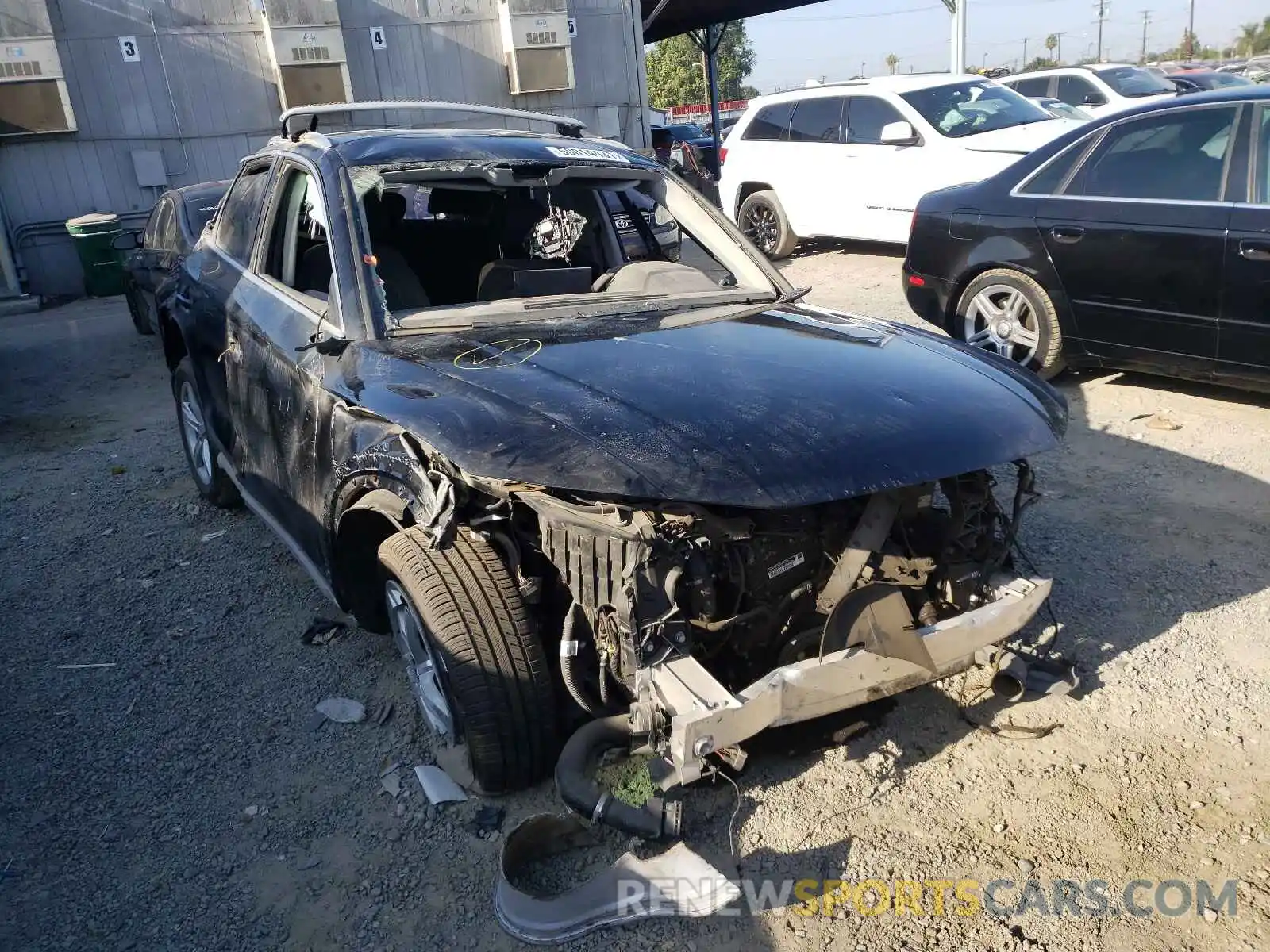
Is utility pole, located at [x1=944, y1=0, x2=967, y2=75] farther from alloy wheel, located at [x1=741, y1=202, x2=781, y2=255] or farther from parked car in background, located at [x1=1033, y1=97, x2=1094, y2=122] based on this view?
alloy wheel, located at [x1=741, y1=202, x2=781, y2=255]

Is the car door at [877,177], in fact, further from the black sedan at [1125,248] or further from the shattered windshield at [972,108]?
the black sedan at [1125,248]

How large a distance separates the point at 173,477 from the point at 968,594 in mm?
4861

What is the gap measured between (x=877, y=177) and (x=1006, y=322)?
470cm

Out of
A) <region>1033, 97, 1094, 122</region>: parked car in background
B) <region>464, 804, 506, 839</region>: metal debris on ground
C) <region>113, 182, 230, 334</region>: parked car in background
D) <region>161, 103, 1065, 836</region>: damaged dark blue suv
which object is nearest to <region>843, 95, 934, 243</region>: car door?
<region>1033, 97, 1094, 122</region>: parked car in background

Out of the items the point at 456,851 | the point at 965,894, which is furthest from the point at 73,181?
the point at 965,894

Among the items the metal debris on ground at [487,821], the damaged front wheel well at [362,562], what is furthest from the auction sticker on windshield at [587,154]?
the metal debris on ground at [487,821]

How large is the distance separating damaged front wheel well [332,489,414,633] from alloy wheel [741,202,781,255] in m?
9.35

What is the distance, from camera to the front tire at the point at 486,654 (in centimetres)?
267

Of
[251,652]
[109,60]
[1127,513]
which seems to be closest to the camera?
[251,652]

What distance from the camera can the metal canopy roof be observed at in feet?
60.7

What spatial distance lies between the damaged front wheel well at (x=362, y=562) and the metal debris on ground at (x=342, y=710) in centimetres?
27

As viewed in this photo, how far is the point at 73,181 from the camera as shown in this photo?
1370 centimetres

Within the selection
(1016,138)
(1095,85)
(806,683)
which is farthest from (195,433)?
(1095,85)

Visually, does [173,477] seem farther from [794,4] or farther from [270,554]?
[794,4]
